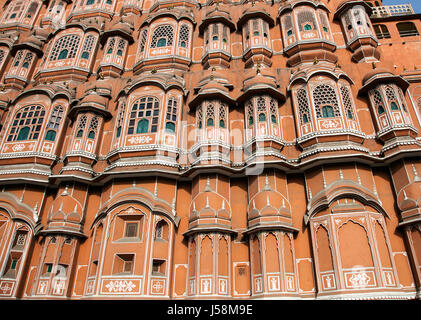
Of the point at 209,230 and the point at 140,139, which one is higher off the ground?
the point at 140,139

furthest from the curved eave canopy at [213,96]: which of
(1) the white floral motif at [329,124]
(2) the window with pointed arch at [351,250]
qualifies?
(2) the window with pointed arch at [351,250]

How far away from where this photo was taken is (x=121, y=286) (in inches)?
460

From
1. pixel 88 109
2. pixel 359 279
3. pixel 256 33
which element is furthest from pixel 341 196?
pixel 88 109

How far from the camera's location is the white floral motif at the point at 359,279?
10.5 meters

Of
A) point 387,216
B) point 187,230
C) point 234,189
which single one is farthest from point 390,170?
point 187,230

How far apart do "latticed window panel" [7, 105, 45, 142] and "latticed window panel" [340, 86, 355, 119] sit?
48.6 ft

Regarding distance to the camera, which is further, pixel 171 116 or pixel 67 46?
pixel 67 46

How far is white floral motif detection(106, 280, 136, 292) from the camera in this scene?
11.6 metres

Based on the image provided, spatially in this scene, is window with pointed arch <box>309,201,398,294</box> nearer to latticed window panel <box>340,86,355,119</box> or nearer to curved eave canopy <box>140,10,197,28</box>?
latticed window panel <box>340,86,355,119</box>

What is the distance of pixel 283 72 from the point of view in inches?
667

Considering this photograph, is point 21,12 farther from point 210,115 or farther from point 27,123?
point 210,115

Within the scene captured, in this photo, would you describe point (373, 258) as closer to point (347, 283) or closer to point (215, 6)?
point (347, 283)

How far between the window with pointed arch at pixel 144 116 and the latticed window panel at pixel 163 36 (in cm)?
569

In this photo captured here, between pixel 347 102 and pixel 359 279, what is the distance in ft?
25.6
